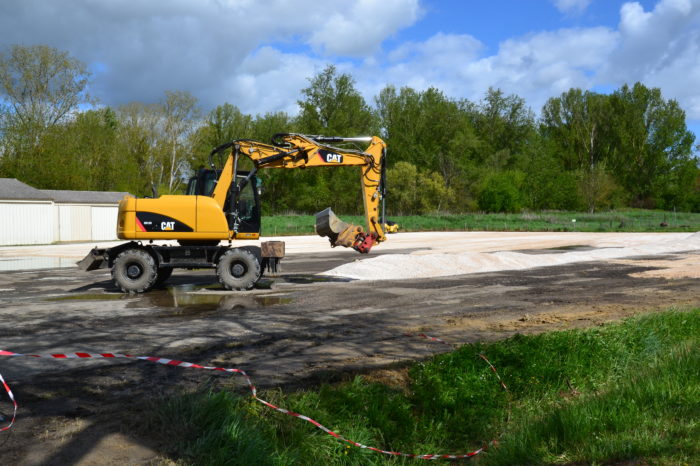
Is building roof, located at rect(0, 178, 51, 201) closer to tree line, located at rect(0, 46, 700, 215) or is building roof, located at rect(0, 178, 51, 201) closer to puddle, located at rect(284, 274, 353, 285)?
tree line, located at rect(0, 46, 700, 215)

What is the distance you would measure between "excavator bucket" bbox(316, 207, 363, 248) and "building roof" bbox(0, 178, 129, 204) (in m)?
27.6

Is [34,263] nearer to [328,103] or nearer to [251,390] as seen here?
[251,390]

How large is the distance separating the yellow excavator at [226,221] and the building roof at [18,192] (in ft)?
79.8

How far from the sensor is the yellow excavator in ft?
41.5

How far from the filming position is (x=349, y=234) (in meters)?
13.6

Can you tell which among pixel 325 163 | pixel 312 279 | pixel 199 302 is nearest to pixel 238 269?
pixel 199 302

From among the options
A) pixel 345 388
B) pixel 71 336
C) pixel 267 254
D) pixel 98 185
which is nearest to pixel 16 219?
pixel 98 185

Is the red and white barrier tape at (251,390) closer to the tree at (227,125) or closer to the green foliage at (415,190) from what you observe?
the green foliage at (415,190)

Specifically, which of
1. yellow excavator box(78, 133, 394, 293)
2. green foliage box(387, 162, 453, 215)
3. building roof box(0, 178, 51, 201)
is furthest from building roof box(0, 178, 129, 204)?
green foliage box(387, 162, 453, 215)

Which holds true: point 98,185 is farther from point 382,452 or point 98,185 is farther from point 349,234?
point 382,452

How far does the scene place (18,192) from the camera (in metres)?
33.9

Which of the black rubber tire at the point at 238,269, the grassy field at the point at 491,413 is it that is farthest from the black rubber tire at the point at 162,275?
the grassy field at the point at 491,413

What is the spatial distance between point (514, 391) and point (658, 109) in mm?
84941

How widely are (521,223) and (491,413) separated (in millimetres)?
47836
